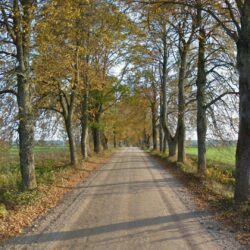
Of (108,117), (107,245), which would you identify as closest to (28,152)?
(107,245)

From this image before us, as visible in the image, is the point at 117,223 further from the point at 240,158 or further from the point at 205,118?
the point at 205,118

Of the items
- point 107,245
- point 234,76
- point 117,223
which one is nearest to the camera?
point 107,245

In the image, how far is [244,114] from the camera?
10234mm

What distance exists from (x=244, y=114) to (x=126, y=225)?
462 cm

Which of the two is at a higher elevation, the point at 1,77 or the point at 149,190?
the point at 1,77

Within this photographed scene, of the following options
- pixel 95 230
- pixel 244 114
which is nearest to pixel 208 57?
pixel 244 114

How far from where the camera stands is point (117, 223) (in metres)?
8.72

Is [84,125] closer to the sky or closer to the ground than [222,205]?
closer to the sky

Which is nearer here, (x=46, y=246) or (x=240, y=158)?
(x=46, y=246)

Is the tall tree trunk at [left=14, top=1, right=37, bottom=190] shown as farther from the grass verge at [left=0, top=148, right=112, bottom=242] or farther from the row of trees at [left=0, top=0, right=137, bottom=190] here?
the grass verge at [left=0, top=148, right=112, bottom=242]

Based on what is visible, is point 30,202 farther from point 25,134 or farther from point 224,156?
point 224,156

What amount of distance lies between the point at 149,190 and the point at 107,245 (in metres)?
6.56

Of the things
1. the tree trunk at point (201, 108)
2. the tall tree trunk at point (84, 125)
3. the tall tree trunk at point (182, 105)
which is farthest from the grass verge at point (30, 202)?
the tall tree trunk at point (84, 125)

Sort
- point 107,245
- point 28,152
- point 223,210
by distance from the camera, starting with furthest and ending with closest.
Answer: point 28,152 → point 223,210 → point 107,245
